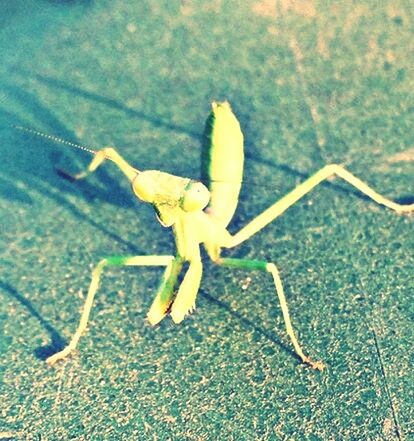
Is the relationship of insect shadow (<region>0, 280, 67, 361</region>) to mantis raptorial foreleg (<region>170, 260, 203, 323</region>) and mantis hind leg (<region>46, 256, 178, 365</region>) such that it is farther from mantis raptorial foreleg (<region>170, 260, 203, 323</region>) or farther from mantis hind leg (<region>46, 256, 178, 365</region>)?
mantis raptorial foreleg (<region>170, 260, 203, 323</region>)

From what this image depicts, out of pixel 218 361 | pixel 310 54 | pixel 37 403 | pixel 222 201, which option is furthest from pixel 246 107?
pixel 37 403

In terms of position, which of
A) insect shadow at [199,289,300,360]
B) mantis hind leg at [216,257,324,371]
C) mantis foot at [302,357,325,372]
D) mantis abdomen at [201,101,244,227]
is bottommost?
insect shadow at [199,289,300,360]

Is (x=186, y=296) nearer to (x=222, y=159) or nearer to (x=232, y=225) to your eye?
(x=222, y=159)

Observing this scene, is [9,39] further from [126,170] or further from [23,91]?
[126,170]

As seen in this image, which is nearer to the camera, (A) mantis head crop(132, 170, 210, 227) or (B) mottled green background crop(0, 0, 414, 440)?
(A) mantis head crop(132, 170, 210, 227)

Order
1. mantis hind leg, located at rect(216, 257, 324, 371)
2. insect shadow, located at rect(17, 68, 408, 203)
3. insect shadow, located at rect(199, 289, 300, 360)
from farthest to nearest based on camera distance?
insect shadow, located at rect(17, 68, 408, 203)
insect shadow, located at rect(199, 289, 300, 360)
mantis hind leg, located at rect(216, 257, 324, 371)

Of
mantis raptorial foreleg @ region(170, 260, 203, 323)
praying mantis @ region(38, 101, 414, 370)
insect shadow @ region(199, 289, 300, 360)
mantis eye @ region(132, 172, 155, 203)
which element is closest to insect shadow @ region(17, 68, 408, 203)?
praying mantis @ region(38, 101, 414, 370)

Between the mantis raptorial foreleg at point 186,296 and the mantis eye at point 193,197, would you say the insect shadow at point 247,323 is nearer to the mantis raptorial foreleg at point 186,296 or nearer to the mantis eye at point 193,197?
the mantis raptorial foreleg at point 186,296

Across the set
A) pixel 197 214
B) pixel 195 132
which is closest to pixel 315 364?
pixel 197 214
